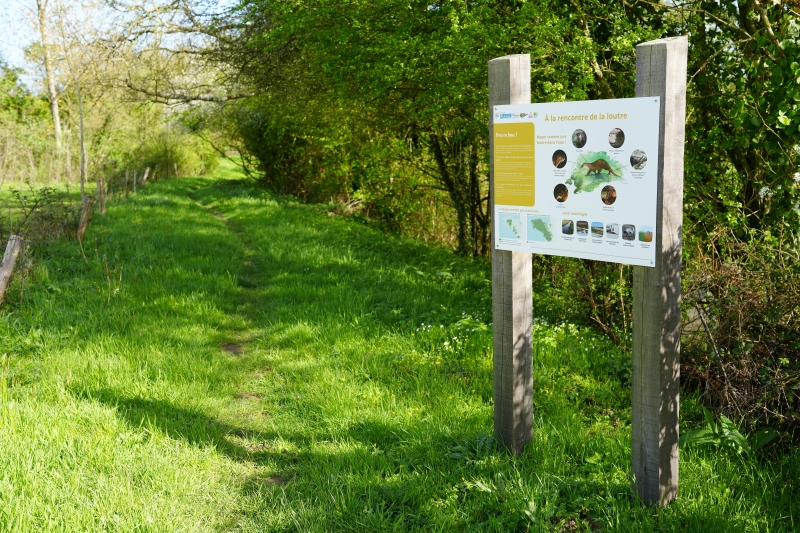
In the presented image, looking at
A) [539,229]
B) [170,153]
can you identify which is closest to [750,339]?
[539,229]

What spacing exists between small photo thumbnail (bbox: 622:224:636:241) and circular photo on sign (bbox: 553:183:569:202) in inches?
16.3

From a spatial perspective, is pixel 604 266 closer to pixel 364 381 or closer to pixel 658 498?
pixel 364 381

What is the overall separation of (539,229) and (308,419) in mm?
2500

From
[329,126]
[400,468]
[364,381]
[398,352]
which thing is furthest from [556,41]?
[329,126]

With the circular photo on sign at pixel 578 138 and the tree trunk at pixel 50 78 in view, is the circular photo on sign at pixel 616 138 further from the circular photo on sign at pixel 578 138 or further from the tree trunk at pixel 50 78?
the tree trunk at pixel 50 78

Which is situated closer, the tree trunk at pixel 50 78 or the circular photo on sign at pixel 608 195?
the circular photo on sign at pixel 608 195

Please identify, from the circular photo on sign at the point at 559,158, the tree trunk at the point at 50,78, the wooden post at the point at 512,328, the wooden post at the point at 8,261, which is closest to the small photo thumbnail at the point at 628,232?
the circular photo on sign at the point at 559,158

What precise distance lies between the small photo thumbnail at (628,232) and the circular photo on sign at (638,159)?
1.02ft

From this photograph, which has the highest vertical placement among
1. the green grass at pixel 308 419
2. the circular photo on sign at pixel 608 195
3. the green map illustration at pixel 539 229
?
the circular photo on sign at pixel 608 195

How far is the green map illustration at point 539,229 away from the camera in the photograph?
393 cm

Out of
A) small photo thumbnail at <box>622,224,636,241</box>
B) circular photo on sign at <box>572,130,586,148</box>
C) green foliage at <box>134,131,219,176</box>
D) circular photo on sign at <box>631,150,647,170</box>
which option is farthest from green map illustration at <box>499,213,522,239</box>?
green foliage at <box>134,131,219,176</box>

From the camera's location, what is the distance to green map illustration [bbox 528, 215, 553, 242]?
3.93 meters

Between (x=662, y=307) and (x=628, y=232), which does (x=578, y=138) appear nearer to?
(x=628, y=232)

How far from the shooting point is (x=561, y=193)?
152 inches
